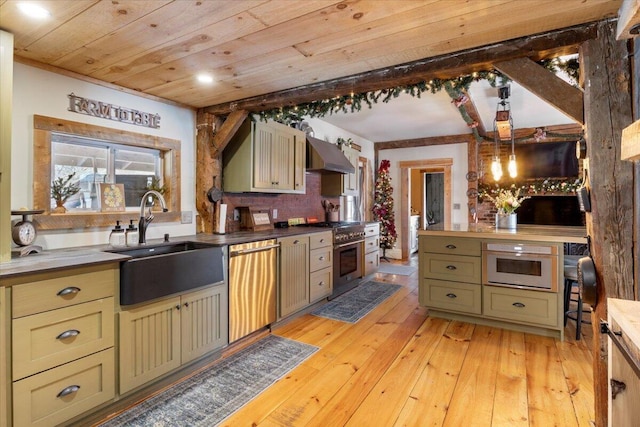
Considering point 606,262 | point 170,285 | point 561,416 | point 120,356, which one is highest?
point 606,262

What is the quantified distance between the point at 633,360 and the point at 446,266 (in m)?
2.64

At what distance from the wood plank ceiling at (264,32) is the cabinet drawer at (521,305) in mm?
2280

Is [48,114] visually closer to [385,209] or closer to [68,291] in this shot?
[68,291]

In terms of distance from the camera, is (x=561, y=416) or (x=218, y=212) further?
(x=218, y=212)

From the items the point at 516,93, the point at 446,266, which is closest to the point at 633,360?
the point at 446,266

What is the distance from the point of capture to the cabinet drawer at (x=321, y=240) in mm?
3785

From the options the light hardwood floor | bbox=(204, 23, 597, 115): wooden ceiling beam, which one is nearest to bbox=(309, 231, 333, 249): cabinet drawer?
the light hardwood floor

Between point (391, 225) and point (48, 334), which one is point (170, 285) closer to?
point (48, 334)

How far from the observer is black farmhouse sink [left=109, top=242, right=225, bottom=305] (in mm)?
2049

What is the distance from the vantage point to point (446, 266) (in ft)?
11.5

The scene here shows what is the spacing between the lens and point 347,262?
4566 mm

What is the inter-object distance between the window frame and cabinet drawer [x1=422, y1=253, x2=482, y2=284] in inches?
106

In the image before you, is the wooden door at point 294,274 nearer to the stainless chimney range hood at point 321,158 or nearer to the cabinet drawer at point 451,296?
the stainless chimney range hood at point 321,158

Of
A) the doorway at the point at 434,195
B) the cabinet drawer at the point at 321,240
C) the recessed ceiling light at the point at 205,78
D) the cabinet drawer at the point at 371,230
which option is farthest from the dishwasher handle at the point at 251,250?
the doorway at the point at 434,195
